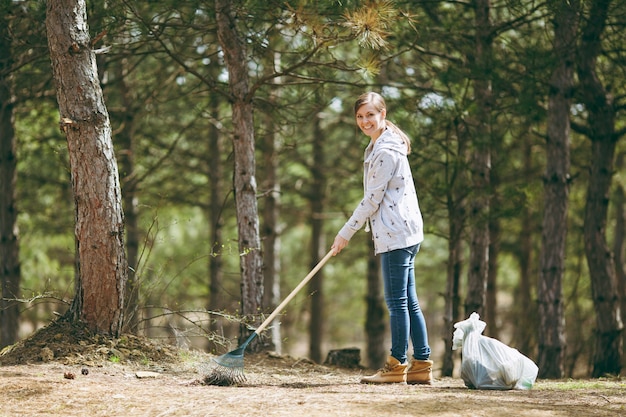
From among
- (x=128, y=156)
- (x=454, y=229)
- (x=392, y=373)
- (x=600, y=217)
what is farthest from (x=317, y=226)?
(x=392, y=373)

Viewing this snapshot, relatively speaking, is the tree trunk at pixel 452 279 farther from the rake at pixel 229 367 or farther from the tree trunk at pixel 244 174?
the rake at pixel 229 367

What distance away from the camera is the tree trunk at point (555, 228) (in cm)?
890

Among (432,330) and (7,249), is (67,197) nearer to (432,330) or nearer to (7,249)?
(7,249)

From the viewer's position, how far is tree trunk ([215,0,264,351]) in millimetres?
7453

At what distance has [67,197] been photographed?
41.6ft

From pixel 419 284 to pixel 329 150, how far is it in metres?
5.75

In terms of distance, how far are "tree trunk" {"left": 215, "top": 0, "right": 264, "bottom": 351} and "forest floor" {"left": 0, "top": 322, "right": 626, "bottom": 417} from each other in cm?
98

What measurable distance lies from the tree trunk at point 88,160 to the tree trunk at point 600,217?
18.1ft

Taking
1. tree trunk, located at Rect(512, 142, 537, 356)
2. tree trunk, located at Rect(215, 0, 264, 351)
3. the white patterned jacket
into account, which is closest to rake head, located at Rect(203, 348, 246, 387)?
the white patterned jacket

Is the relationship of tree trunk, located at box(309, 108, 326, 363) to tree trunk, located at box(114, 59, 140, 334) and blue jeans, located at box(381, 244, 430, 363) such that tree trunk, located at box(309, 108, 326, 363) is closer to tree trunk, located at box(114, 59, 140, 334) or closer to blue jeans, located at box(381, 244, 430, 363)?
tree trunk, located at box(114, 59, 140, 334)

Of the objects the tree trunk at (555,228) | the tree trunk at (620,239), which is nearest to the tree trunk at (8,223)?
the tree trunk at (555,228)

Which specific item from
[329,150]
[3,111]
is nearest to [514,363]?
[3,111]

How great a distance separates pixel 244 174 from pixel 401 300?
8.76 feet

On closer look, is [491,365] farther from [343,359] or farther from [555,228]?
[555,228]
